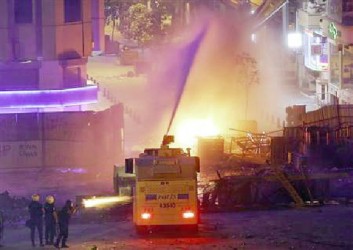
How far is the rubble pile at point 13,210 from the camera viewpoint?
1247 inches

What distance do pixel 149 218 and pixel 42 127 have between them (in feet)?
63.3

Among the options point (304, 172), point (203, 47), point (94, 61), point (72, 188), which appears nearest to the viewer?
point (304, 172)

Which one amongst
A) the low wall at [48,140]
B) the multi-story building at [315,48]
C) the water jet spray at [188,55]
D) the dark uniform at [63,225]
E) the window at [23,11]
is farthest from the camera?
the water jet spray at [188,55]

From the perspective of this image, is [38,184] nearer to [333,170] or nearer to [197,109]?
[333,170]

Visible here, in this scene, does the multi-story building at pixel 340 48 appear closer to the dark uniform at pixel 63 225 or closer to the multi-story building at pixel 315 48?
the multi-story building at pixel 315 48

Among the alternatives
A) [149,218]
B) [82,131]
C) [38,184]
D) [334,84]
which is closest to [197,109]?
[334,84]

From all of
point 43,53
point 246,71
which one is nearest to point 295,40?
point 246,71

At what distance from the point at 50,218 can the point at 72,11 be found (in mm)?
28437

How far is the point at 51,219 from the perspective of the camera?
25.3 metres

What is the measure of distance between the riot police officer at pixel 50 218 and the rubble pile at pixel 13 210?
589cm

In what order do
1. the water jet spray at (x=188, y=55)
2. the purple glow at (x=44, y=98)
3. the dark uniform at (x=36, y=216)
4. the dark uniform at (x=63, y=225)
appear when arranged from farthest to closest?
the water jet spray at (x=188, y=55) → the purple glow at (x=44, y=98) → the dark uniform at (x=36, y=216) → the dark uniform at (x=63, y=225)

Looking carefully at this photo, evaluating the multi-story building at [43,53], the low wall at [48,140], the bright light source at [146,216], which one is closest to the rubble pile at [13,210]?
the bright light source at [146,216]

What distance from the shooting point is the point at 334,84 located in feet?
194

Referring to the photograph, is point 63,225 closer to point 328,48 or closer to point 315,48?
point 328,48
